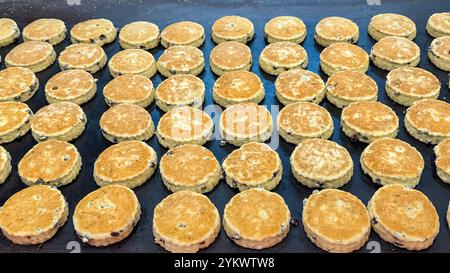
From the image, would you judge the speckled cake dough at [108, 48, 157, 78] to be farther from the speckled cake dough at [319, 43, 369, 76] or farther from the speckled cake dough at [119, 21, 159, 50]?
the speckled cake dough at [319, 43, 369, 76]

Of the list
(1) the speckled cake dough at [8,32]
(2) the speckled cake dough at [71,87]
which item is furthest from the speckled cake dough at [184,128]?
(1) the speckled cake dough at [8,32]

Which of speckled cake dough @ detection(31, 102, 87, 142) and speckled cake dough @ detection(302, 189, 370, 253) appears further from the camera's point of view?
speckled cake dough @ detection(31, 102, 87, 142)

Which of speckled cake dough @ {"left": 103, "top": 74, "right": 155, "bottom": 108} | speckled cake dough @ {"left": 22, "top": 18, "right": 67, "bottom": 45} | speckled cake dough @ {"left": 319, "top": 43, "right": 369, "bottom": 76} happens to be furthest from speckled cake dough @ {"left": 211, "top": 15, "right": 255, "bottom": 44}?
speckled cake dough @ {"left": 22, "top": 18, "right": 67, "bottom": 45}

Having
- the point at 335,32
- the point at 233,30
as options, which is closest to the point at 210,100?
the point at 233,30

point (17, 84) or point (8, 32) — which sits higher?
point (8, 32)

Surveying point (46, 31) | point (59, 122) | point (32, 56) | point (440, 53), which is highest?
point (440, 53)

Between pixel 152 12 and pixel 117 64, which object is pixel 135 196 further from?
pixel 152 12

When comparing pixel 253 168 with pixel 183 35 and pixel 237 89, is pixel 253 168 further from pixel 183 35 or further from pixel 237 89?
pixel 183 35

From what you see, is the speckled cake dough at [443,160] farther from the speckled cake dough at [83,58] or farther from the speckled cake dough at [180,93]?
the speckled cake dough at [83,58]

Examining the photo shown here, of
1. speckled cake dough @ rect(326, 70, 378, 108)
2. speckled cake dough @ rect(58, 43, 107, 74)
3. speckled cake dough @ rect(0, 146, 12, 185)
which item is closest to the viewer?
speckled cake dough @ rect(0, 146, 12, 185)
